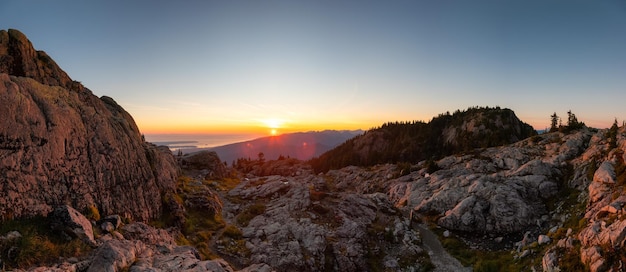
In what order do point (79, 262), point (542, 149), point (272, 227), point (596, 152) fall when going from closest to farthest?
point (79, 262) → point (272, 227) → point (596, 152) → point (542, 149)

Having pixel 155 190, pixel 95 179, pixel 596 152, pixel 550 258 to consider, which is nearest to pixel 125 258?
pixel 95 179

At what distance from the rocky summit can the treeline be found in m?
58.0

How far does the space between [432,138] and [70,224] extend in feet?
535

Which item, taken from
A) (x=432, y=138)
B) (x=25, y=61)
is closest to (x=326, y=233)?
(x=25, y=61)

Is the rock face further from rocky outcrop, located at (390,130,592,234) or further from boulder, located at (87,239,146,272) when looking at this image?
rocky outcrop, located at (390,130,592,234)

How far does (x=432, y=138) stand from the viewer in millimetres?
164250

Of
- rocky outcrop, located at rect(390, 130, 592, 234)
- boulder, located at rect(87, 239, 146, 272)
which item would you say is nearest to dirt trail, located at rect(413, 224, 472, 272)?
rocky outcrop, located at rect(390, 130, 592, 234)

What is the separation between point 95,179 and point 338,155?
166951 millimetres

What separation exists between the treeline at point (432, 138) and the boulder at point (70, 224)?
11739 cm

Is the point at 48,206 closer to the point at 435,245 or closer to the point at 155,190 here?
the point at 155,190

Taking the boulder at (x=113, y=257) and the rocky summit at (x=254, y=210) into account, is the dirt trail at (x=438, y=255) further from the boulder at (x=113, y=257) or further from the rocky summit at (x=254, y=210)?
the boulder at (x=113, y=257)

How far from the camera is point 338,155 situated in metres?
193

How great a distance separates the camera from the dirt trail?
41062 mm

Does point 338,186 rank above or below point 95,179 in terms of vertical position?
below
